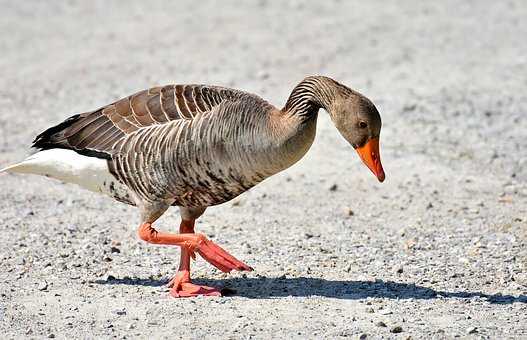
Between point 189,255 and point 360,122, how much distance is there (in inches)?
72.9

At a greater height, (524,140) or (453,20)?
(453,20)

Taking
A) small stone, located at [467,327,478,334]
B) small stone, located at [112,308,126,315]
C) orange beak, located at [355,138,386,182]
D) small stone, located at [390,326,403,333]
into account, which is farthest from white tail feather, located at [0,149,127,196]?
small stone, located at [467,327,478,334]

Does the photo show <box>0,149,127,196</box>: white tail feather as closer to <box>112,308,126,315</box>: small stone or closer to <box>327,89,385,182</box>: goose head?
<box>112,308,126,315</box>: small stone

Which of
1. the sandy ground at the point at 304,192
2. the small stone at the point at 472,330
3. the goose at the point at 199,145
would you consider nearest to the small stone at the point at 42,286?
the sandy ground at the point at 304,192

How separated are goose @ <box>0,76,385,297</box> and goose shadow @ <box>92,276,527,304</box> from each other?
270 mm

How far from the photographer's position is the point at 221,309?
7.51m

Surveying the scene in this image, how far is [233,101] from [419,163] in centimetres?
461

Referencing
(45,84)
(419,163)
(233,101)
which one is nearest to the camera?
(233,101)

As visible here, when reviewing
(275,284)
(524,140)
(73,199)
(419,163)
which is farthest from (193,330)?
(524,140)

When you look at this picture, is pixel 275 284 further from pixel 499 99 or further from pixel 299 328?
pixel 499 99

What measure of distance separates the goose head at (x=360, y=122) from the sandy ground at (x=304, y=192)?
120 cm

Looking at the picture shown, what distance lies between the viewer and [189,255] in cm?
801

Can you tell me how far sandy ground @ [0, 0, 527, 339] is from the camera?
24.5 feet

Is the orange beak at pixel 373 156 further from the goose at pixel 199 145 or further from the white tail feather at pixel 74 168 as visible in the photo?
the white tail feather at pixel 74 168
